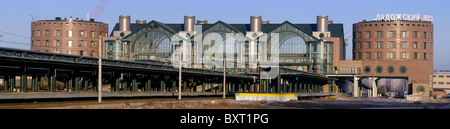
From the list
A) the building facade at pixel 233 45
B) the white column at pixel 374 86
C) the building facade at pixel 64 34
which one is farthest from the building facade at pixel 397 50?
the building facade at pixel 64 34

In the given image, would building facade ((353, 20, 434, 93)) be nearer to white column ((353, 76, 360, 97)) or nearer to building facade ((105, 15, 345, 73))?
white column ((353, 76, 360, 97))

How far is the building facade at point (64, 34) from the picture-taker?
192m

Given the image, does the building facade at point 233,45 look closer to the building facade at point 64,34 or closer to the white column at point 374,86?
the white column at point 374,86

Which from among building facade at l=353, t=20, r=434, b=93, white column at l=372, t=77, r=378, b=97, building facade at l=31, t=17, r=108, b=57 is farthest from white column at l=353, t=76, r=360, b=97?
building facade at l=31, t=17, r=108, b=57

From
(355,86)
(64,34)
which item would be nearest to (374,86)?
(355,86)

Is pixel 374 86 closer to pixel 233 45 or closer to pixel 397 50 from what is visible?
pixel 397 50

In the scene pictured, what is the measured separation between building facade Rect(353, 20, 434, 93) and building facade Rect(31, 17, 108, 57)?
272 feet

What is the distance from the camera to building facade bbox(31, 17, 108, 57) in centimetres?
19225

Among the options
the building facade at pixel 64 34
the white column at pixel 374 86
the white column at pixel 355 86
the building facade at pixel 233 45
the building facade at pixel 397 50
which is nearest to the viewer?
the building facade at pixel 233 45

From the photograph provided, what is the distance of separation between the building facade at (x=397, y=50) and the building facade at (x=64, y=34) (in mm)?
82901

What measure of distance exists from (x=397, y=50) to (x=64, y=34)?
10152 cm
